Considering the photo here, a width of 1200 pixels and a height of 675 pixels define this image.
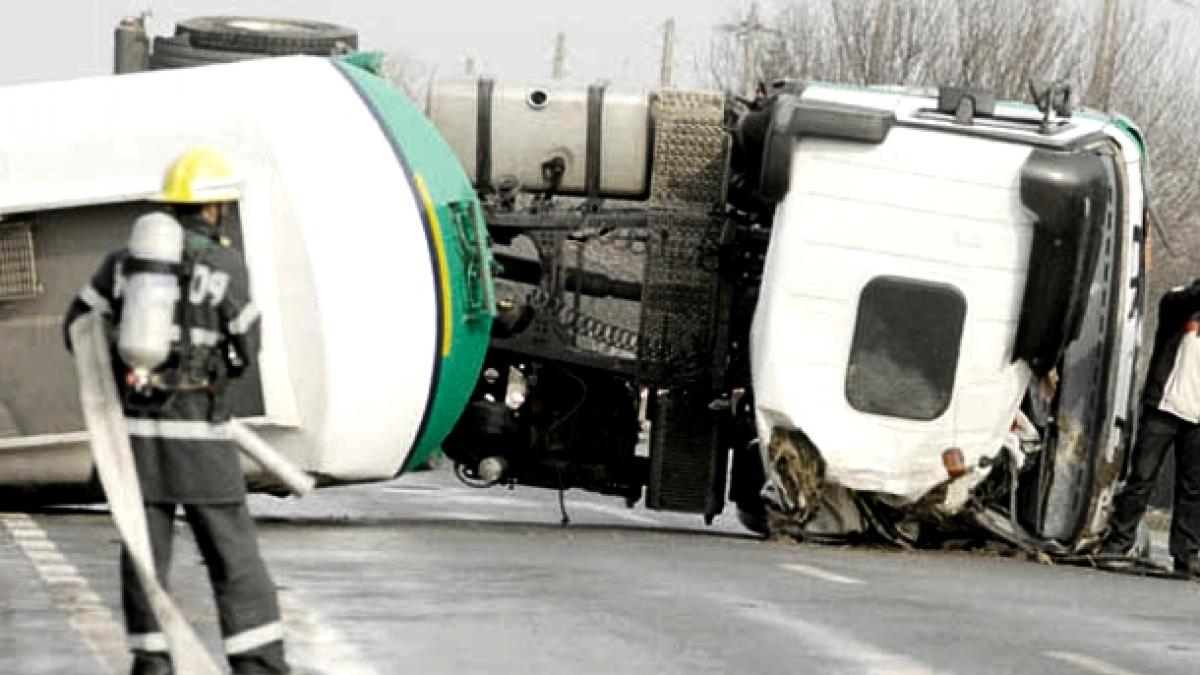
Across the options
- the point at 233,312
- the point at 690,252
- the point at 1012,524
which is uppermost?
the point at 233,312

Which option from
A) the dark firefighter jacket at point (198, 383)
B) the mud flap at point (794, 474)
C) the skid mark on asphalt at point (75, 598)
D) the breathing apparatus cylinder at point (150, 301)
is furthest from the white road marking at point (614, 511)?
the breathing apparatus cylinder at point (150, 301)

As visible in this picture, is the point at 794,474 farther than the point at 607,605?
Yes

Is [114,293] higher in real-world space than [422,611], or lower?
higher

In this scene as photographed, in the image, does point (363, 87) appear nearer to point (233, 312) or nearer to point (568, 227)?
point (568, 227)

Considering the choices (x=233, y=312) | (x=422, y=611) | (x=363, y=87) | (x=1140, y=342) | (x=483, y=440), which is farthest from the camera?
(x=483, y=440)

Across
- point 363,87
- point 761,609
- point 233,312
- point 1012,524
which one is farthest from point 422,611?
point 1012,524

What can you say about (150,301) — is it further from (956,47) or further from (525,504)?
(956,47)

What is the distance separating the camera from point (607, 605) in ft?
40.5

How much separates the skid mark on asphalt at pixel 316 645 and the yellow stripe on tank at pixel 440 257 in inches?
162

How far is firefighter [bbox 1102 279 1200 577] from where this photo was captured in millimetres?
17141

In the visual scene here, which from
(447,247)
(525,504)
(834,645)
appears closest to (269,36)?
(447,247)

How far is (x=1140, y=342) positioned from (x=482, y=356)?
11.3ft

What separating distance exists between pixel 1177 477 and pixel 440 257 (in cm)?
430

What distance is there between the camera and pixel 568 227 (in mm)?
17844
